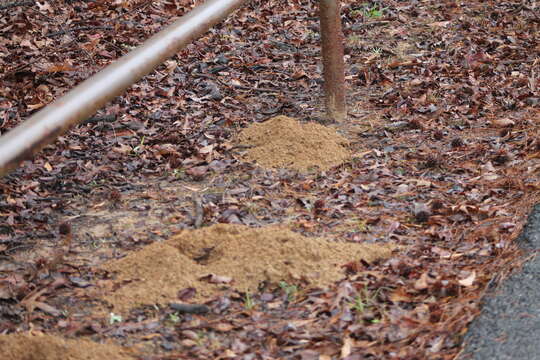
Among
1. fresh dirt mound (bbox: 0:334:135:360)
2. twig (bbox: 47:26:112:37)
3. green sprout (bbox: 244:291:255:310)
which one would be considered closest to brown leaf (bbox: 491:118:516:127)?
green sprout (bbox: 244:291:255:310)

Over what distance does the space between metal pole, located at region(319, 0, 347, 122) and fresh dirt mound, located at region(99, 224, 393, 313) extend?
5.61 feet

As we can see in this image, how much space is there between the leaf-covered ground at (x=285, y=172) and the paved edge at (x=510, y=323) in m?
0.07

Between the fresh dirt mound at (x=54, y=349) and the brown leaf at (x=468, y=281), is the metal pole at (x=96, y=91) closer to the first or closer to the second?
the fresh dirt mound at (x=54, y=349)

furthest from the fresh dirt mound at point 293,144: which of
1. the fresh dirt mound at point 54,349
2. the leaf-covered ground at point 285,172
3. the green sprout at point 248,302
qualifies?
the fresh dirt mound at point 54,349

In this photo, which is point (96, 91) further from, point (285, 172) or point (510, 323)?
point (510, 323)

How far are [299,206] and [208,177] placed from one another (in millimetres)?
653

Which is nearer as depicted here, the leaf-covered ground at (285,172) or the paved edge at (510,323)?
the paved edge at (510,323)

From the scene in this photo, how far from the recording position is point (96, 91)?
2.94 metres

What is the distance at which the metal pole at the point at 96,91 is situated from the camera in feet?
8.38

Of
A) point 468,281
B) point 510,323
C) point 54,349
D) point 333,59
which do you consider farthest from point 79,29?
point 510,323

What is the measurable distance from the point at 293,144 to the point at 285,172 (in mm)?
282

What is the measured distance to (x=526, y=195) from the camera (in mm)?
3865

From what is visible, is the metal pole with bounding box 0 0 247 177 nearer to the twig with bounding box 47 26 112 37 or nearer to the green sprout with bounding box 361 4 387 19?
the twig with bounding box 47 26 112 37

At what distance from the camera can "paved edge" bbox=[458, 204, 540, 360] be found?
8.84 ft
